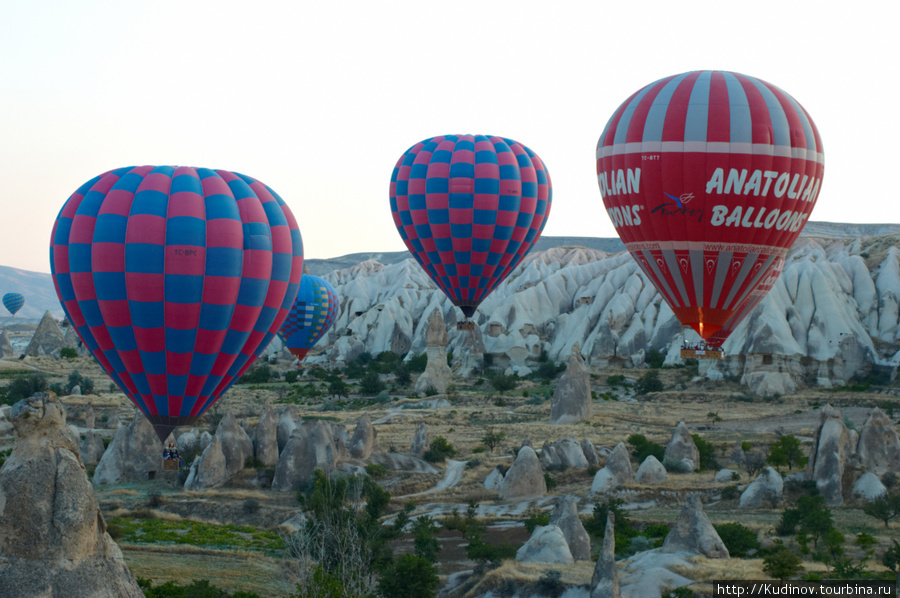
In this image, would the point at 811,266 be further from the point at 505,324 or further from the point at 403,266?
the point at 403,266

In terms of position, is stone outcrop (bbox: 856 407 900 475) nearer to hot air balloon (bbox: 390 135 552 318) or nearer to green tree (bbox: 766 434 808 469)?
green tree (bbox: 766 434 808 469)

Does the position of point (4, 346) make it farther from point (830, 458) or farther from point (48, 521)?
point (48, 521)

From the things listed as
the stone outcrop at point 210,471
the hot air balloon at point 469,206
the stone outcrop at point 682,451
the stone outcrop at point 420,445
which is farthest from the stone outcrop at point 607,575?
the hot air balloon at point 469,206

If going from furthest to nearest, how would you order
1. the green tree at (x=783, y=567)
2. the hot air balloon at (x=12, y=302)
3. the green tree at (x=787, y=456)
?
the hot air balloon at (x=12, y=302), the green tree at (x=787, y=456), the green tree at (x=783, y=567)

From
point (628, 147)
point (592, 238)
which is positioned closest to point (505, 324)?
point (628, 147)

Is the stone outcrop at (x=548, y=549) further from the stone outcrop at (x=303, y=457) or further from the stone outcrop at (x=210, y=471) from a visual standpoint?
the stone outcrop at (x=210, y=471)

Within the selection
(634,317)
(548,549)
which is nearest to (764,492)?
(548,549)
